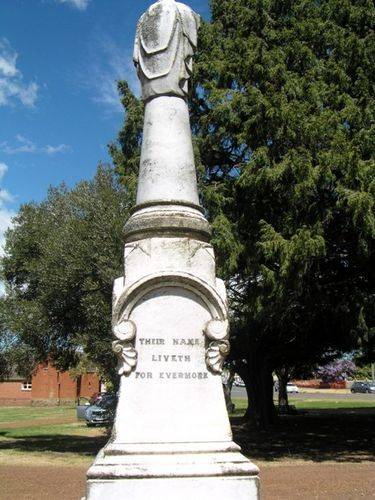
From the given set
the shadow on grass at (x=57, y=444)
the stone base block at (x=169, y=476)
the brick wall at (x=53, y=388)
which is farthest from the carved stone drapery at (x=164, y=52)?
the brick wall at (x=53, y=388)

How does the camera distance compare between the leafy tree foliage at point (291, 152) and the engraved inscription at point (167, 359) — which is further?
the leafy tree foliage at point (291, 152)

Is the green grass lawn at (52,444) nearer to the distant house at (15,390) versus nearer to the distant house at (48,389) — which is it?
the distant house at (48,389)

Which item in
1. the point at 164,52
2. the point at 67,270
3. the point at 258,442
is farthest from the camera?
the point at 258,442

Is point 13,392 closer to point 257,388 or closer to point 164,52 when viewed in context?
point 257,388

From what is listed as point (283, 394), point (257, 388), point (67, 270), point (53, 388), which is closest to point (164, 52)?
point (67, 270)

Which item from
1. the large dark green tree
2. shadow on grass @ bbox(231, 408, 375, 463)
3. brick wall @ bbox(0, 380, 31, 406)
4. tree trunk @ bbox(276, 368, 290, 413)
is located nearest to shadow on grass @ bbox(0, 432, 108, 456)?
shadow on grass @ bbox(231, 408, 375, 463)

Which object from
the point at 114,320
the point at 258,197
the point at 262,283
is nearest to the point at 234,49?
the point at 258,197

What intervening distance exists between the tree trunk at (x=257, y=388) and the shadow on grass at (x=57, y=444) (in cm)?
668

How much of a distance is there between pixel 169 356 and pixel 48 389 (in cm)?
5530

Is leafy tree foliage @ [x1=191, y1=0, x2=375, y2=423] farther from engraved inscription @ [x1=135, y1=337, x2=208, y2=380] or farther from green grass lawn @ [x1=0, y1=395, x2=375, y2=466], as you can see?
engraved inscription @ [x1=135, y1=337, x2=208, y2=380]

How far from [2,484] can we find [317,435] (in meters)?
13.9

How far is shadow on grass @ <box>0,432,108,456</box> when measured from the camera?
60.0 ft

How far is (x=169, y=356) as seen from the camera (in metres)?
6.20

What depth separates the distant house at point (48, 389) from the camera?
190 feet
